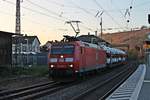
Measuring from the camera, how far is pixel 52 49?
2953 centimetres

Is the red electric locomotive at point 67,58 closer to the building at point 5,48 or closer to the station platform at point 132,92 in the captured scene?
the station platform at point 132,92

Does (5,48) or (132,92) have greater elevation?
(5,48)

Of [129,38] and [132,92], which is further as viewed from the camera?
[129,38]

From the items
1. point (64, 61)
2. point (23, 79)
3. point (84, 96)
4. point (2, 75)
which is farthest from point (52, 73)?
point (84, 96)

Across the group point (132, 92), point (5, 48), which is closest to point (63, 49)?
point (132, 92)

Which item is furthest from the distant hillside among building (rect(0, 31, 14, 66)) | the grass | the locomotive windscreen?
the locomotive windscreen

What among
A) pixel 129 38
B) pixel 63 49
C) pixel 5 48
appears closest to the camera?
pixel 63 49

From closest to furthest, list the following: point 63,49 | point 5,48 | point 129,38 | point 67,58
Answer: point 67,58
point 63,49
point 5,48
point 129,38

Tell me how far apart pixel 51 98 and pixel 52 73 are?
9.27 metres

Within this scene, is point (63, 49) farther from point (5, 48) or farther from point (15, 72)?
point (5, 48)

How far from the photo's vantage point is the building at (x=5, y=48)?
39.9 m

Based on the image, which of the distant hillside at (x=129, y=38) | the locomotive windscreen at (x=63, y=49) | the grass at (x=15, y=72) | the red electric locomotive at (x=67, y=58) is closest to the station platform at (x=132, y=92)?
the red electric locomotive at (x=67, y=58)

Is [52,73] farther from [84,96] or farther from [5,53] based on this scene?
[5,53]

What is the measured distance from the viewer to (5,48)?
1608 inches
